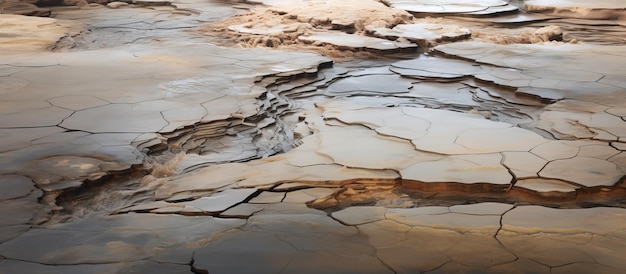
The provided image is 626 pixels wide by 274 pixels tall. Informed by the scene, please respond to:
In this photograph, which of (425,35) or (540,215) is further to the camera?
(425,35)

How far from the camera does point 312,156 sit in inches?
102

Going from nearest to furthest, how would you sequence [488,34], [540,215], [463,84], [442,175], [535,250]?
[535,250] < [540,215] < [442,175] < [463,84] < [488,34]

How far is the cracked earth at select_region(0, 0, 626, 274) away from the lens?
69.4 inches

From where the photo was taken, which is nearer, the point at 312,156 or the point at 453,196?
the point at 453,196

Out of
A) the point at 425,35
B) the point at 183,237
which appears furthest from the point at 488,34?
the point at 183,237

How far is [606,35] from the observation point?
614 cm

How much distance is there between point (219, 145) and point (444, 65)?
7.33 feet

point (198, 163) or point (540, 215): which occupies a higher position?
point (540, 215)

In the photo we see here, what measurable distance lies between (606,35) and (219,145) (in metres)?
4.73

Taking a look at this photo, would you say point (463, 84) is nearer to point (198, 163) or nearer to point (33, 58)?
point (198, 163)

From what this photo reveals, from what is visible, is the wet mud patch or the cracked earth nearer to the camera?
the cracked earth

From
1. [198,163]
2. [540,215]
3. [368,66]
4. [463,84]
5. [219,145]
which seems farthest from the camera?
[368,66]

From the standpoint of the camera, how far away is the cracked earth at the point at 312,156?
69.4 inches

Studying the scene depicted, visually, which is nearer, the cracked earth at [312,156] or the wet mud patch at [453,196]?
the cracked earth at [312,156]
